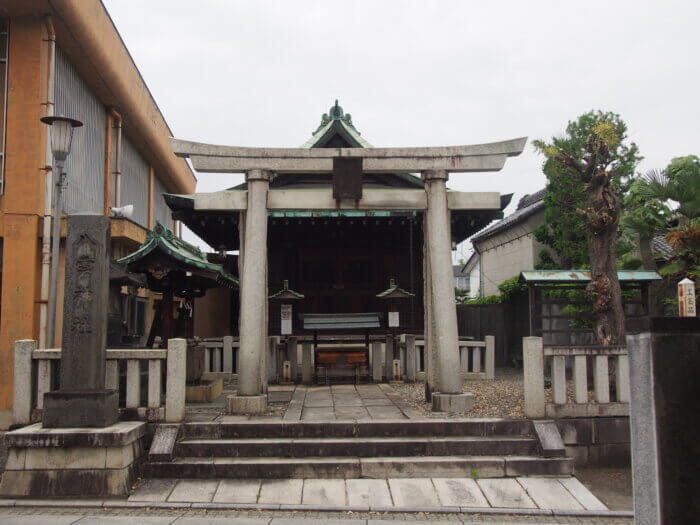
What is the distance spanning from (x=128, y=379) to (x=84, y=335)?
106 cm

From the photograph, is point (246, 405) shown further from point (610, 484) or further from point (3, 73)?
→ point (3, 73)

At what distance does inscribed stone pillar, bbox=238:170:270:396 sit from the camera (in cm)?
906

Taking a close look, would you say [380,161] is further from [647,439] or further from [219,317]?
[219,317]

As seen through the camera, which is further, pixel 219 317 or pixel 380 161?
pixel 219 317

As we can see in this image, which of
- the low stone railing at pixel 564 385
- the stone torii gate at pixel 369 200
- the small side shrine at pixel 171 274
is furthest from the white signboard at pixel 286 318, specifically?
the low stone railing at pixel 564 385

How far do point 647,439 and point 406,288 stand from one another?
13309 millimetres

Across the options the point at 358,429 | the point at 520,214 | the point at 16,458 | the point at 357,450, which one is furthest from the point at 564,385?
the point at 520,214

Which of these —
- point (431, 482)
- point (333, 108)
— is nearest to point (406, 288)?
point (333, 108)

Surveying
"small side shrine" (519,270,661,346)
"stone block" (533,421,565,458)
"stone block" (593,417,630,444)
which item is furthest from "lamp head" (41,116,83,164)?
"small side shrine" (519,270,661,346)

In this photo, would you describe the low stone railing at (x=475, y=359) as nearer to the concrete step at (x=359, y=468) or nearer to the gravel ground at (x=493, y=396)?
the gravel ground at (x=493, y=396)

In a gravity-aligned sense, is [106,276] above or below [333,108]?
below

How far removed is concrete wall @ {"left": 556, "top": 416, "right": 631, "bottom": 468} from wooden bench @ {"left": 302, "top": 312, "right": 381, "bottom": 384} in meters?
5.40

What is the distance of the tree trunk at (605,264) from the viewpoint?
975 cm

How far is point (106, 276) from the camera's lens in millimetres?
→ 7422
